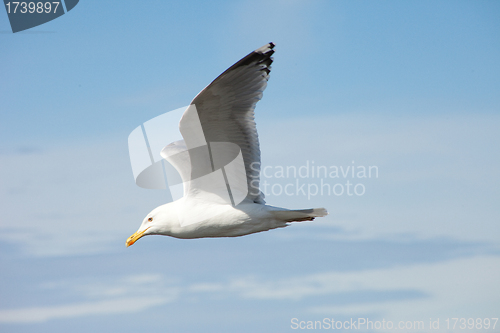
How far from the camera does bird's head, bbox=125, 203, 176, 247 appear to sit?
350 inches

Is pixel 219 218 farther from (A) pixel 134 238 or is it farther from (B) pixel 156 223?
(A) pixel 134 238

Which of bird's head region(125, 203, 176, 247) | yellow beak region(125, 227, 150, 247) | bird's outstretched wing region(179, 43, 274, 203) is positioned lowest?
yellow beak region(125, 227, 150, 247)

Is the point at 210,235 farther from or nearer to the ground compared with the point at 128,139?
nearer to the ground

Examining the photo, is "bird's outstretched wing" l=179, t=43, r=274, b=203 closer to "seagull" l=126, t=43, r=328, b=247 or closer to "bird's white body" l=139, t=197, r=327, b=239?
"seagull" l=126, t=43, r=328, b=247

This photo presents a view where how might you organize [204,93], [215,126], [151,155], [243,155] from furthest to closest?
[151,155] → [243,155] → [215,126] → [204,93]

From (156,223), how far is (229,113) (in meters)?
2.25

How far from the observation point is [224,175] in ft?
29.2

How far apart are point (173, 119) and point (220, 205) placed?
1.55m

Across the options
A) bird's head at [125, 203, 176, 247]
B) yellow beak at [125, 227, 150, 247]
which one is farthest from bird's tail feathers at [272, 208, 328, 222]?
yellow beak at [125, 227, 150, 247]

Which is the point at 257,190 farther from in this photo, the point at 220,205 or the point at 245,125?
the point at 245,125

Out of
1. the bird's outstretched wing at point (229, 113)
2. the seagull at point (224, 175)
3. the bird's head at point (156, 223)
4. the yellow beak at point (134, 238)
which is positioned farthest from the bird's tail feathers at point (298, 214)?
the yellow beak at point (134, 238)

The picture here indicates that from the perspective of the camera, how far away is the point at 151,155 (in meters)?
9.99

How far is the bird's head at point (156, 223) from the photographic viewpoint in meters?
8.89

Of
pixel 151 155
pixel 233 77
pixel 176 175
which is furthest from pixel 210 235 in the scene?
pixel 233 77
